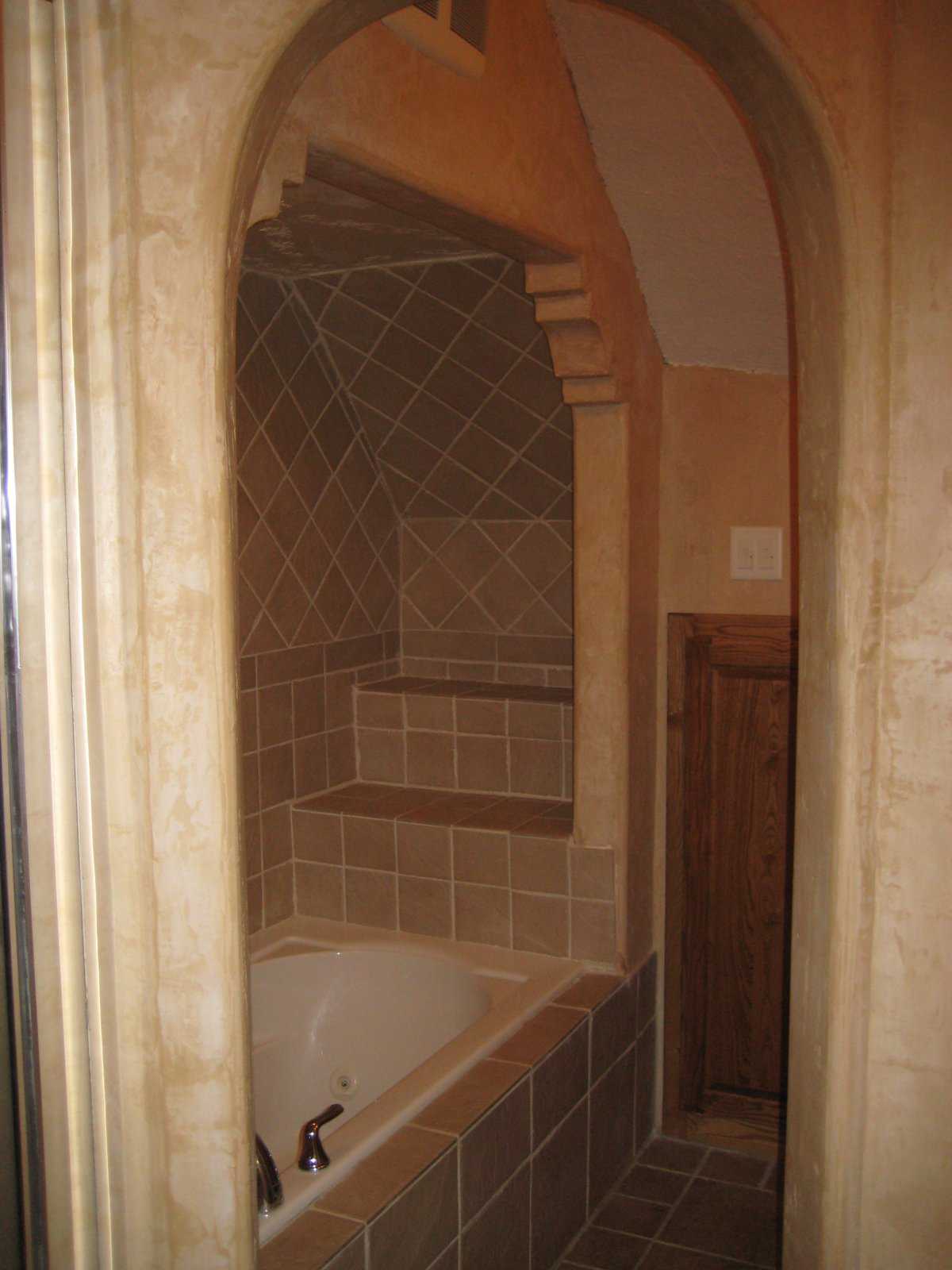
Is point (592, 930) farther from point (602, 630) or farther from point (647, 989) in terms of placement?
point (602, 630)

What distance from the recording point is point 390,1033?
286 cm

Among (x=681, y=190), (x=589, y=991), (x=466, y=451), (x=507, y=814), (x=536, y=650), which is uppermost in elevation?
(x=681, y=190)

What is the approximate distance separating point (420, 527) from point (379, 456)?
0.87 ft

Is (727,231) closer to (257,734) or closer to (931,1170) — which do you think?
(257,734)

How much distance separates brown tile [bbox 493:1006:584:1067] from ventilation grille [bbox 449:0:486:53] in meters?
1.94

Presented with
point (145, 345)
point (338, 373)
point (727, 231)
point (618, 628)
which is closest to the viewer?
point (145, 345)

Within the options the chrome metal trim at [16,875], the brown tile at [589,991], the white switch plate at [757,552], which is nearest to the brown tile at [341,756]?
the brown tile at [589,991]

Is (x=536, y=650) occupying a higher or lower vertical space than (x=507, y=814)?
higher

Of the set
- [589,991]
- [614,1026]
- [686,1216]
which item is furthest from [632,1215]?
[589,991]

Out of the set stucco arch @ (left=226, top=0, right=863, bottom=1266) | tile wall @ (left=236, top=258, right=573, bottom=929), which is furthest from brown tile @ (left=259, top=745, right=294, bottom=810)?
stucco arch @ (left=226, top=0, right=863, bottom=1266)

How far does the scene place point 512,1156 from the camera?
2.28 metres

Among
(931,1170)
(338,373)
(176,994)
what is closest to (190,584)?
(176,994)

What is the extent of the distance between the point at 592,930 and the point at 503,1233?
78cm

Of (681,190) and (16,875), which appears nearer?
(16,875)
